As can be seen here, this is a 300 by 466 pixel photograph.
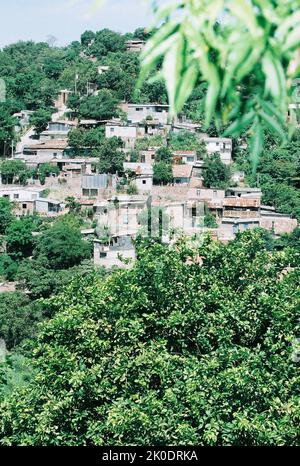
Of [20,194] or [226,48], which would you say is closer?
[226,48]

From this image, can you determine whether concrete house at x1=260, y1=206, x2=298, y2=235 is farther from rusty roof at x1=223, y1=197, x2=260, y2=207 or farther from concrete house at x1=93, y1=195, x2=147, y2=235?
concrete house at x1=93, y1=195, x2=147, y2=235

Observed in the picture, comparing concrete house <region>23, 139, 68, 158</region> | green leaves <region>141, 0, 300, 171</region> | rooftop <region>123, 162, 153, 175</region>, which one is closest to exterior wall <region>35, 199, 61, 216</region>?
rooftop <region>123, 162, 153, 175</region>

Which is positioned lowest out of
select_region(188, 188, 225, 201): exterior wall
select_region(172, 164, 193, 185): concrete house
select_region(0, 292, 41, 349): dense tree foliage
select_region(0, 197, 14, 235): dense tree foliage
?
select_region(0, 292, 41, 349): dense tree foliage

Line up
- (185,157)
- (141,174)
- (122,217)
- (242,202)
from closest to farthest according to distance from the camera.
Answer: (122,217), (242,202), (141,174), (185,157)

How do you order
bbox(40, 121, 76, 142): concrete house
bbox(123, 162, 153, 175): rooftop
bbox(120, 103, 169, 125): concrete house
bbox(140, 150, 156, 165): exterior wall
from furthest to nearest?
bbox(120, 103, 169, 125): concrete house → bbox(40, 121, 76, 142): concrete house → bbox(140, 150, 156, 165): exterior wall → bbox(123, 162, 153, 175): rooftop

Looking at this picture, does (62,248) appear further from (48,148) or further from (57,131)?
(57,131)

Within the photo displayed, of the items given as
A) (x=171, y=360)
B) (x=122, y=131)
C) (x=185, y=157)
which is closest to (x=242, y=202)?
(x=185, y=157)
